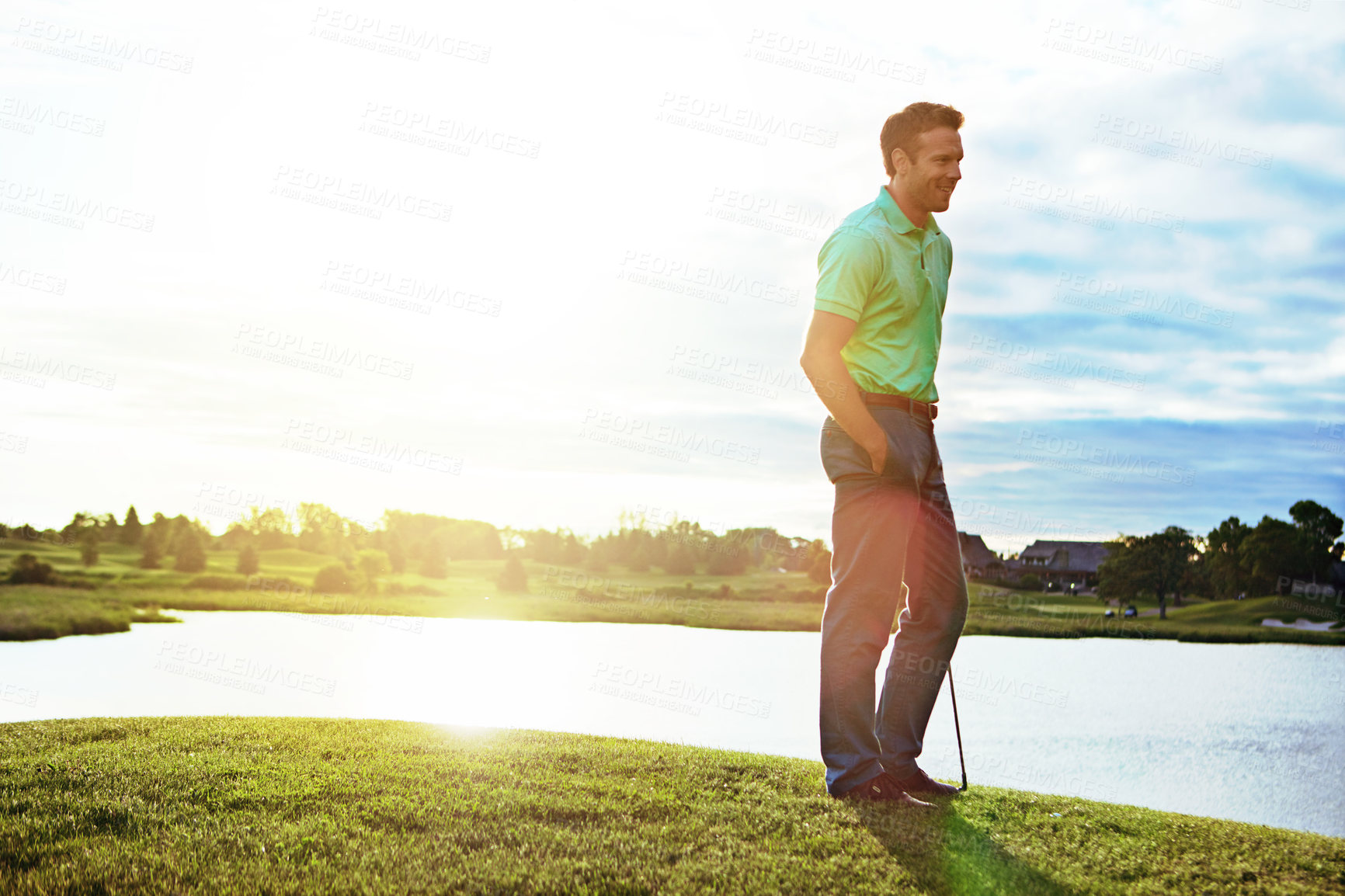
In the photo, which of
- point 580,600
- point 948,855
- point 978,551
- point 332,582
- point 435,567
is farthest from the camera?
point 978,551

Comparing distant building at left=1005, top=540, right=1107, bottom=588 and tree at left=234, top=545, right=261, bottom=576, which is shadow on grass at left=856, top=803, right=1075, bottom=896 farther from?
distant building at left=1005, top=540, right=1107, bottom=588

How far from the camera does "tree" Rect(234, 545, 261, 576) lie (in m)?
52.3

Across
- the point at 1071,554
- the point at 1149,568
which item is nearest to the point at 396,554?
the point at 1149,568

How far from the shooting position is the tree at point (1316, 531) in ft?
189

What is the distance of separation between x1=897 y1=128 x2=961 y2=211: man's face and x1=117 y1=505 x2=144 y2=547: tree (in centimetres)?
6025

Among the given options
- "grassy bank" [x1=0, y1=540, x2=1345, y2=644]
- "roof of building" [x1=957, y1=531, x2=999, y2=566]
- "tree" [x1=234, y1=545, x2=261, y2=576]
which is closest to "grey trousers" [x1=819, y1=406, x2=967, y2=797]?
"grassy bank" [x1=0, y1=540, x2=1345, y2=644]

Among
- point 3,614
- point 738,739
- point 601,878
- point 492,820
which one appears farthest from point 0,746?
point 3,614

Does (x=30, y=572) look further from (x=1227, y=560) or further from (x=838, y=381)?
(x=1227, y=560)

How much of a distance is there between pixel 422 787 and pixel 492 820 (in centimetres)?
73

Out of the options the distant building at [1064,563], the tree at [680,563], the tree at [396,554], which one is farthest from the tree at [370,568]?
the distant building at [1064,563]

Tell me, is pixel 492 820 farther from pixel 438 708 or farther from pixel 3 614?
pixel 3 614

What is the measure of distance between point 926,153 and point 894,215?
0.30 meters

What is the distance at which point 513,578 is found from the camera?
50.3 meters

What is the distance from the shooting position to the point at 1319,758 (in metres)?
13.2
